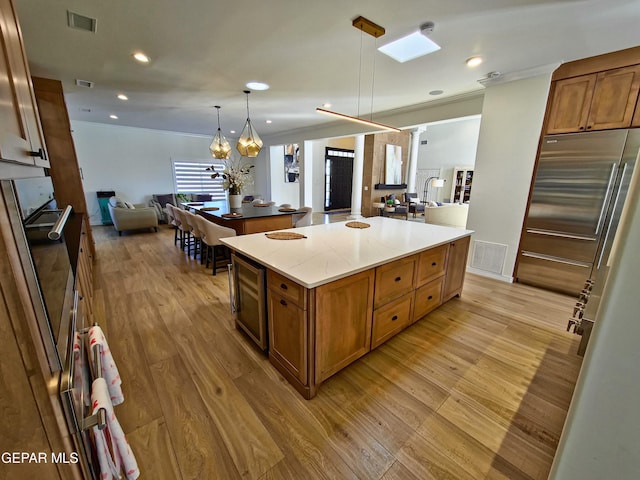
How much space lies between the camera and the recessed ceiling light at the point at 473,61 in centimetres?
293

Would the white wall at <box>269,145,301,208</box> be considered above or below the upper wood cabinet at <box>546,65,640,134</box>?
below

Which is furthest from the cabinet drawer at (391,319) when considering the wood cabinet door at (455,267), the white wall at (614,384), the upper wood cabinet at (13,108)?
the upper wood cabinet at (13,108)

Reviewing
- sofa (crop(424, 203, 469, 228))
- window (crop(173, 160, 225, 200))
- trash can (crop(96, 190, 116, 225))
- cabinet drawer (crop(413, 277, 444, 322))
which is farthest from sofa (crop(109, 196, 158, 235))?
sofa (crop(424, 203, 469, 228))

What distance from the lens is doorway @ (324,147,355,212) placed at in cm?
1017

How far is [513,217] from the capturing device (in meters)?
3.55

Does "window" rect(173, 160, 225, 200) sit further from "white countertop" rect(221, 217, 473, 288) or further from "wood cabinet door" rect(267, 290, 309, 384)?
"wood cabinet door" rect(267, 290, 309, 384)

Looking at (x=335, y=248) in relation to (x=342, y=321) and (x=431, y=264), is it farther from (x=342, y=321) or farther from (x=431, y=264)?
(x=431, y=264)

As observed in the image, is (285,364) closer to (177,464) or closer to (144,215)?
(177,464)

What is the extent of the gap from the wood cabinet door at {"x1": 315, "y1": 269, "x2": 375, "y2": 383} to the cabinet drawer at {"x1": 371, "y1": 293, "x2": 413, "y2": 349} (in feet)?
0.31

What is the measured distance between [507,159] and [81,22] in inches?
194

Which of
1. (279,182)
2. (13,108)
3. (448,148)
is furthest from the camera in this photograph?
(448,148)

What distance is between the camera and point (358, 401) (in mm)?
1745

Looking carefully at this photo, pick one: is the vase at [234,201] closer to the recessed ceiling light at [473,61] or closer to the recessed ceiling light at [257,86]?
the recessed ceiling light at [257,86]

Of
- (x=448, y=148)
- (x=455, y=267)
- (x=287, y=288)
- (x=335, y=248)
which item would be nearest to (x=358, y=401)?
(x=287, y=288)
